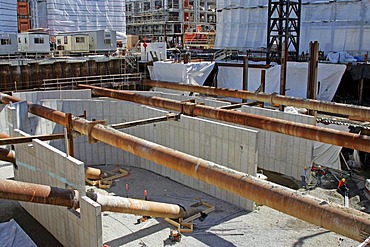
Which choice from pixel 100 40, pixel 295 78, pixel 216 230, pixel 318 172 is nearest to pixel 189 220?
pixel 216 230

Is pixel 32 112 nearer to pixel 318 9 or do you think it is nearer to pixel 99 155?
pixel 99 155

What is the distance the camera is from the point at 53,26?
4753cm

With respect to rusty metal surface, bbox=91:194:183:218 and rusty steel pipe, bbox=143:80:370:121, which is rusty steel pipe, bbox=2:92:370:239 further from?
rusty steel pipe, bbox=143:80:370:121

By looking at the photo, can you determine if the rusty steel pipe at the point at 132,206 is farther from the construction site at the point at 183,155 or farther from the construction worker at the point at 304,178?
the construction worker at the point at 304,178

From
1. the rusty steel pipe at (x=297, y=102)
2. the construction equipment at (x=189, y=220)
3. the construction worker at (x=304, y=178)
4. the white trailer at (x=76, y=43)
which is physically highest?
the white trailer at (x=76, y=43)

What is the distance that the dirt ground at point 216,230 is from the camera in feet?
42.4

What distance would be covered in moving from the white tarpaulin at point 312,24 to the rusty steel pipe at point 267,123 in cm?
2067

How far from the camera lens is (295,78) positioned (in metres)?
27.2

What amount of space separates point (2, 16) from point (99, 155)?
30061 millimetres

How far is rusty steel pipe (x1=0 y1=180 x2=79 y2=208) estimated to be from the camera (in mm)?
8656

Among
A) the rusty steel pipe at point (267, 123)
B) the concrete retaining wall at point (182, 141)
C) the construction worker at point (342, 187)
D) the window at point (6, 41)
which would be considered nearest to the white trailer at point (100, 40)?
the window at point (6, 41)

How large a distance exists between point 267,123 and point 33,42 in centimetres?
2722

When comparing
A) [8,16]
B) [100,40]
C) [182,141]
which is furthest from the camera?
[8,16]

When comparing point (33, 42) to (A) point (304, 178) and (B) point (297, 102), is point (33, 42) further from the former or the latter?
(A) point (304, 178)
